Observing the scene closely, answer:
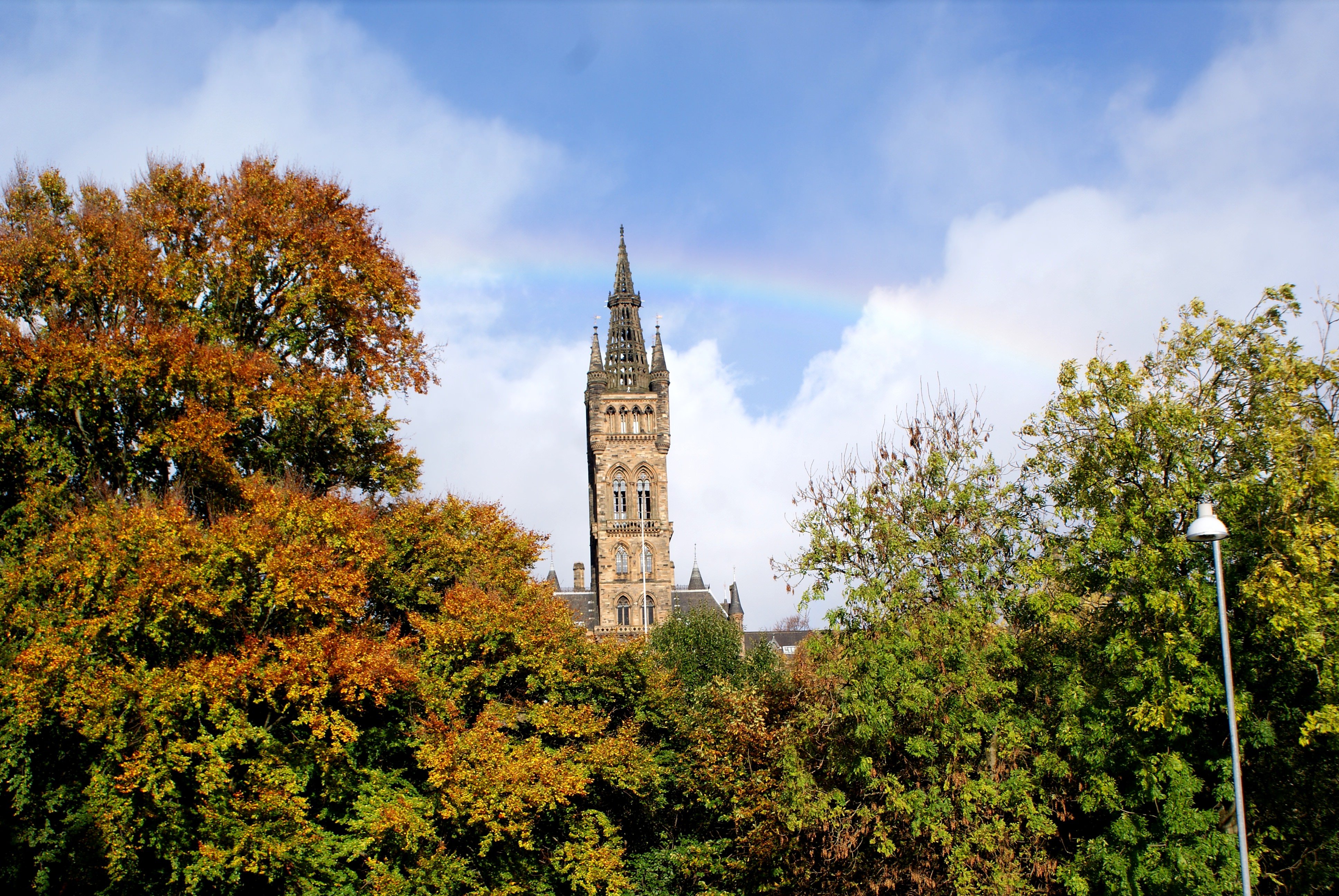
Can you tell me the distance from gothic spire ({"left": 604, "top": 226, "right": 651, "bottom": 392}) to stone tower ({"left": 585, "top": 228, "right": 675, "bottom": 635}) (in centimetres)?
9

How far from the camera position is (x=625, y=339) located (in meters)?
88.6

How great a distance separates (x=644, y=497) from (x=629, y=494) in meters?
1.26

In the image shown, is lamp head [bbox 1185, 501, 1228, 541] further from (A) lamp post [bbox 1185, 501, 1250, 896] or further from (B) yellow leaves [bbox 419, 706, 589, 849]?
(B) yellow leaves [bbox 419, 706, 589, 849]

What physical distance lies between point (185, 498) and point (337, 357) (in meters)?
5.16

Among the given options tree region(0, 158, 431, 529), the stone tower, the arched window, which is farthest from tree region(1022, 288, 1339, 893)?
the arched window

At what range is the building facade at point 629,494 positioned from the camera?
7894cm

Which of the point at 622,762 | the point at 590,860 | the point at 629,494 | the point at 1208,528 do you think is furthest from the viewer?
the point at 629,494

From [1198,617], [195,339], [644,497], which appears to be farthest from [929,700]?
[644,497]

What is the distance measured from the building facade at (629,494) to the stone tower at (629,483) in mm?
64

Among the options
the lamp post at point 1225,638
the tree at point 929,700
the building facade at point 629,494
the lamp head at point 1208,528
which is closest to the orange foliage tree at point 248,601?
the tree at point 929,700

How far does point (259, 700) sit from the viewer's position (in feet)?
65.9

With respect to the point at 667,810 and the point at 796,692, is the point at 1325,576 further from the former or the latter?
the point at 667,810

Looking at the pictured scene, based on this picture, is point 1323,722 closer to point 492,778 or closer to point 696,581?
point 492,778

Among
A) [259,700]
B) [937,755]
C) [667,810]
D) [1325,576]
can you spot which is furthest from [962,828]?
[667,810]
